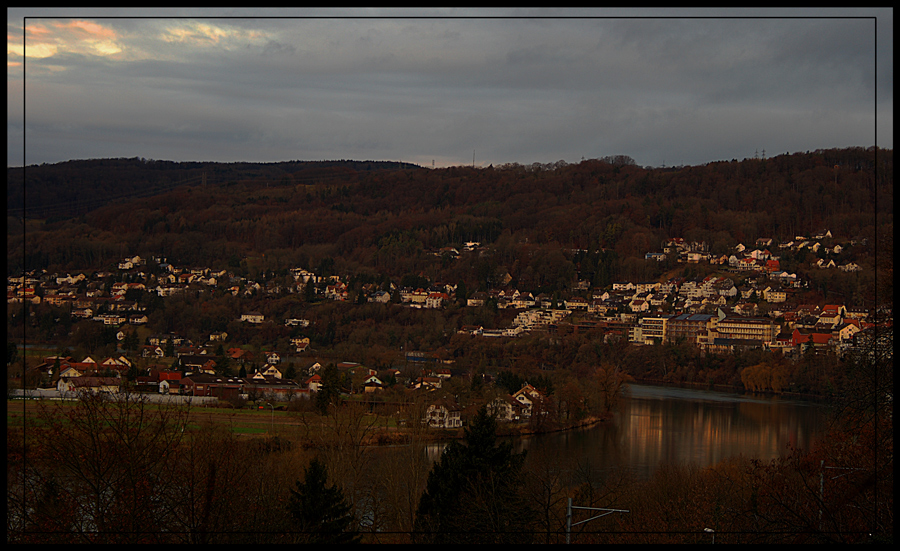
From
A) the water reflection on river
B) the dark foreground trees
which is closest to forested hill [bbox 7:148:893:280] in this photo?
the water reflection on river

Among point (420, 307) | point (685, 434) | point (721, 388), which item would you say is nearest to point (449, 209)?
point (420, 307)

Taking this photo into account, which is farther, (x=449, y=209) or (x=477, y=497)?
(x=449, y=209)

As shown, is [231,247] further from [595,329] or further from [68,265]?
[595,329]

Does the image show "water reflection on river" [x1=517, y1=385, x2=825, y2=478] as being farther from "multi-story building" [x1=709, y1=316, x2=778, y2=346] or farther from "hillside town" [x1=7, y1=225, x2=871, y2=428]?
"multi-story building" [x1=709, y1=316, x2=778, y2=346]

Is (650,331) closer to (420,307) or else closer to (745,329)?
(745,329)

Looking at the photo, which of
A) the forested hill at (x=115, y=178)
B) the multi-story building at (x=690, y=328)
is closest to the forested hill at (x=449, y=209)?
the forested hill at (x=115, y=178)

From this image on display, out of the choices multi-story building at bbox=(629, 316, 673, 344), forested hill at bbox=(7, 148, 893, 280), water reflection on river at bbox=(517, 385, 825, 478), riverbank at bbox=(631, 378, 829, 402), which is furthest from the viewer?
forested hill at bbox=(7, 148, 893, 280)
